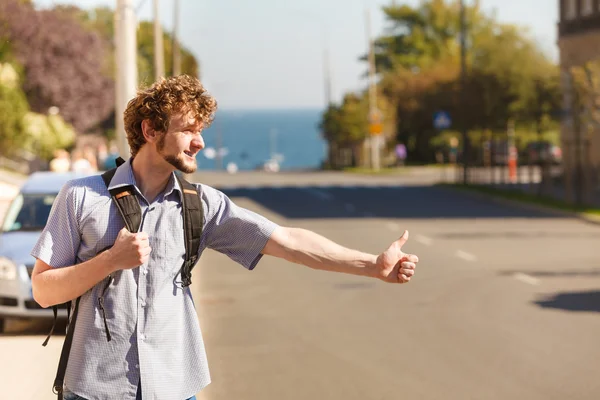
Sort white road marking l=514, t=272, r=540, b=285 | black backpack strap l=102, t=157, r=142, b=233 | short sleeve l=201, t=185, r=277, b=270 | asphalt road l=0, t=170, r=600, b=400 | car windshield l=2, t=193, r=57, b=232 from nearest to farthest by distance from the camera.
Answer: black backpack strap l=102, t=157, r=142, b=233, short sleeve l=201, t=185, r=277, b=270, asphalt road l=0, t=170, r=600, b=400, car windshield l=2, t=193, r=57, b=232, white road marking l=514, t=272, r=540, b=285

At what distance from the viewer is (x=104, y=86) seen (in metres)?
74.8

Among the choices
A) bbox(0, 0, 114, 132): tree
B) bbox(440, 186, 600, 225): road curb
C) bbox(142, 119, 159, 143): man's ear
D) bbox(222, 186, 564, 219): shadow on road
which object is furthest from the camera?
bbox(0, 0, 114, 132): tree

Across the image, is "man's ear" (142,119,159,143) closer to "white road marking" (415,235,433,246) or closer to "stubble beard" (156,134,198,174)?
"stubble beard" (156,134,198,174)

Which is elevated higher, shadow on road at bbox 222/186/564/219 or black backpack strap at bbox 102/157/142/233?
black backpack strap at bbox 102/157/142/233

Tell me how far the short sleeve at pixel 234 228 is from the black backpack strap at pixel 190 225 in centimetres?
12

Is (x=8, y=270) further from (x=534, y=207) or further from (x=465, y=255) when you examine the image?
(x=534, y=207)

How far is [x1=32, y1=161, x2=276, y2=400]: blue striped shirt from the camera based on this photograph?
4.27 meters

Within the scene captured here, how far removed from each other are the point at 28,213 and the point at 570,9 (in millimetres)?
33838

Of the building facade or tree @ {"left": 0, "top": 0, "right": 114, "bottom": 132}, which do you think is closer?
the building facade

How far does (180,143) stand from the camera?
14.1ft

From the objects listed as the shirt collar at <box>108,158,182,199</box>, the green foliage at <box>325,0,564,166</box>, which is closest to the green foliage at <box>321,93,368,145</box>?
the green foliage at <box>325,0,564,166</box>

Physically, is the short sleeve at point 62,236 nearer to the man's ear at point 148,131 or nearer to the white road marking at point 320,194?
the man's ear at point 148,131

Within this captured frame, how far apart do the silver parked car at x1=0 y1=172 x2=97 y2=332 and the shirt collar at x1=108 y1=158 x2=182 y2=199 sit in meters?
8.24

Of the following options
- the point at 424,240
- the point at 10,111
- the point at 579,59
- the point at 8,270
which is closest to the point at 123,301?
the point at 8,270
